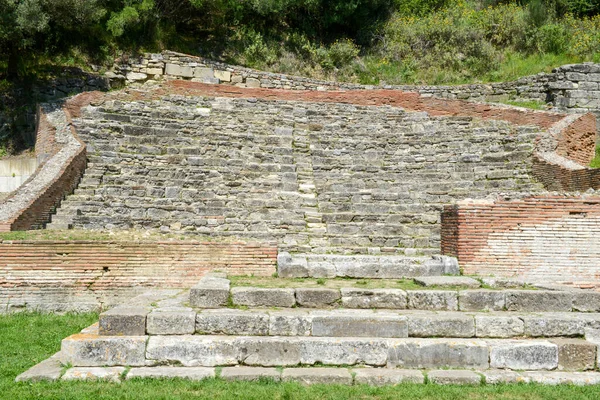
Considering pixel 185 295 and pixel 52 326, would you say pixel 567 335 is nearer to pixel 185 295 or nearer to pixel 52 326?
pixel 185 295

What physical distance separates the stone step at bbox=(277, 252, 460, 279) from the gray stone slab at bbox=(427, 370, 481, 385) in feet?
7.27

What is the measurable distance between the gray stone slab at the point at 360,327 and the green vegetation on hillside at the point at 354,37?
1486cm

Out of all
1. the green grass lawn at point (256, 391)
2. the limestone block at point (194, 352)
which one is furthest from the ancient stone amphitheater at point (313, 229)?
the green grass lawn at point (256, 391)

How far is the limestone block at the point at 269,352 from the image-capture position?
4.93 meters

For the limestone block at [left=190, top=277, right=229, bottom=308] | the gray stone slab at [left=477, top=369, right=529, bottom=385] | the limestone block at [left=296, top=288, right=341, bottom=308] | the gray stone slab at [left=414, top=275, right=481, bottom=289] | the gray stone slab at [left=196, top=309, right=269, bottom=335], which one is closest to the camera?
the gray stone slab at [left=477, top=369, right=529, bottom=385]

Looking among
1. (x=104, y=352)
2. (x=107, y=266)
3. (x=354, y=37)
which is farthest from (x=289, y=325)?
(x=354, y=37)

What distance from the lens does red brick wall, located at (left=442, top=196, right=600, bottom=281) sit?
8164mm

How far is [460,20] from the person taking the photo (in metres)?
22.9

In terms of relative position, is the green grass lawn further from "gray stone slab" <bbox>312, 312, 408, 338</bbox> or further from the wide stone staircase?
"gray stone slab" <bbox>312, 312, 408, 338</bbox>

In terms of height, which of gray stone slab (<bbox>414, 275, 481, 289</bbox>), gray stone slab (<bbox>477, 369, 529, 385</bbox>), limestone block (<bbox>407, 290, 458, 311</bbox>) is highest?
limestone block (<bbox>407, 290, 458, 311</bbox>)

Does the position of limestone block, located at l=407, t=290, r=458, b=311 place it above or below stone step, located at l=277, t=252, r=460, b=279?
above

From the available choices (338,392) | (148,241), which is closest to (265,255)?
(148,241)

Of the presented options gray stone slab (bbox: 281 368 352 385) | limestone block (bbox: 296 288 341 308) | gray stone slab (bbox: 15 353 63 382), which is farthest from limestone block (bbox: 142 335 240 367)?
limestone block (bbox: 296 288 341 308)

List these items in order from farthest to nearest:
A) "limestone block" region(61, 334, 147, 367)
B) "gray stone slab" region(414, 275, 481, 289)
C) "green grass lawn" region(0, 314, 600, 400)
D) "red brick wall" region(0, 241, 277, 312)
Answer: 1. "red brick wall" region(0, 241, 277, 312)
2. "gray stone slab" region(414, 275, 481, 289)
3. "limestone block" region(61, 334, 147, 367)
4. "green grass lawn" region(0, 314, 600, 400)
